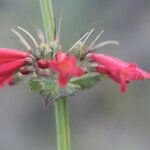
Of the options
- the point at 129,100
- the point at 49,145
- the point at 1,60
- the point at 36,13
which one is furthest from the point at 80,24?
the point at 1,60

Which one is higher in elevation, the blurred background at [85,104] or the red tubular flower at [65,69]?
the blurred background at [85,104]

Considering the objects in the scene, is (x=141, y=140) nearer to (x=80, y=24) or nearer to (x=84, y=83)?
(x=80, y=24)

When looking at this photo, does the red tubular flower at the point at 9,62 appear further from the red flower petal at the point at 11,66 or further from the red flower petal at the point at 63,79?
the red flower petal at the point at 63,79

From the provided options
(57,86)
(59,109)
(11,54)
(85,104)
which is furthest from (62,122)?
(85,104)

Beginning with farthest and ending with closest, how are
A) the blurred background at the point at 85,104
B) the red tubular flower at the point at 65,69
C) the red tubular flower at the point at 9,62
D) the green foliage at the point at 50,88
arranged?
the blurred background at the point at 85,104, the red tubular flower at the point at 9,62, the green foliage at the point at 50,88, the red tubular flower at the point at 65,69

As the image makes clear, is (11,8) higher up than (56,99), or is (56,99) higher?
(11,8)

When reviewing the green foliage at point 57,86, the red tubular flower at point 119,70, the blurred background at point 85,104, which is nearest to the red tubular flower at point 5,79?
the green foliage at point 57,86
